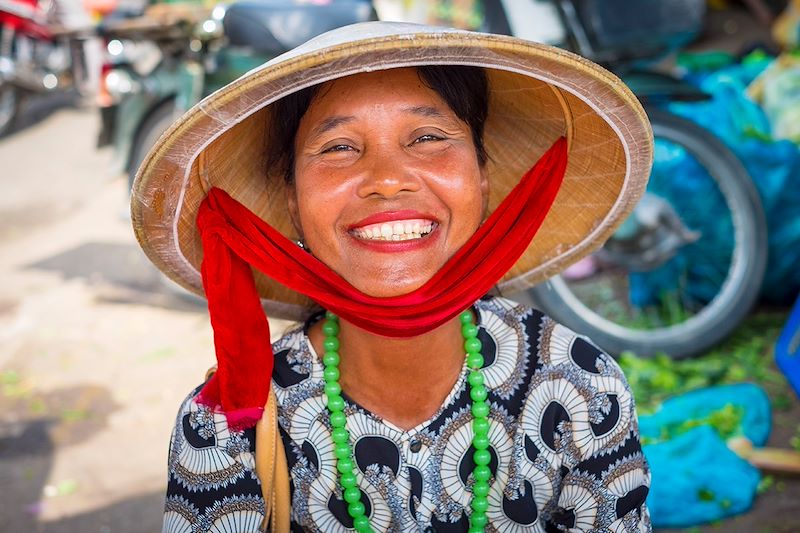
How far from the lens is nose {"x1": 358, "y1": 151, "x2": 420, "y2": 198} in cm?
144

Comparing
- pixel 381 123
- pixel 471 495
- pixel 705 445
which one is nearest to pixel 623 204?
pixel 381 123

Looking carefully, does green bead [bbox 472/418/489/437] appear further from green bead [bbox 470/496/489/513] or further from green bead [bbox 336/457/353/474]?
green bead [bbox 336/457/353/474]

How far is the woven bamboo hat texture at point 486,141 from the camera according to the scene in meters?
1.27

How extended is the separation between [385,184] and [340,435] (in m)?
0.51

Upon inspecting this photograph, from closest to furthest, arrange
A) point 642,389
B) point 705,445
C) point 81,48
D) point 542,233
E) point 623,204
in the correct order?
point 623,204 → point 542,233 → point 705,445 → point 642,389 → point 81,48

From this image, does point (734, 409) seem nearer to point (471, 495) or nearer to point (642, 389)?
point (642, 389)

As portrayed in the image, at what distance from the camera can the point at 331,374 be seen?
1.64 meters

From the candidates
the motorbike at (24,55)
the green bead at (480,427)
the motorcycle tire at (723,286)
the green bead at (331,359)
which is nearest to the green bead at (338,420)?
the green bead at (331,359)

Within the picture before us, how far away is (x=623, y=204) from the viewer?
5.68 ft

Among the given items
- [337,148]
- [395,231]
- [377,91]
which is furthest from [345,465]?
[377,91]

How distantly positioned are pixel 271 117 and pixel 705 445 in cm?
184

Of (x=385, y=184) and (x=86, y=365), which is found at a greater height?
(x=385, y=184)

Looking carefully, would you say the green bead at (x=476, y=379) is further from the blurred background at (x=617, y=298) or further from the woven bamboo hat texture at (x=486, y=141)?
the blurred background at (x=617, y=298)

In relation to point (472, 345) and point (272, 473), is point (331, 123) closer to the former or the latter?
point (472, 345)
